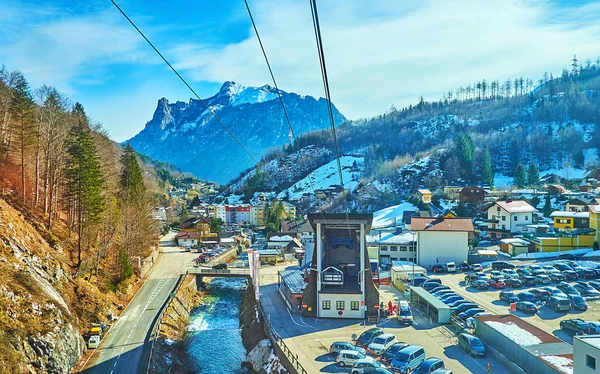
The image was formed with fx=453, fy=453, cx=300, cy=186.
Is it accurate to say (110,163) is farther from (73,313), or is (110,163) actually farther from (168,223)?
(168,223)

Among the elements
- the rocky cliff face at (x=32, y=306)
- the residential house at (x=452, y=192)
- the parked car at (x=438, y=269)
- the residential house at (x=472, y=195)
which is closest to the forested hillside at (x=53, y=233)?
the rocky cliff face at (x=32, y=306)

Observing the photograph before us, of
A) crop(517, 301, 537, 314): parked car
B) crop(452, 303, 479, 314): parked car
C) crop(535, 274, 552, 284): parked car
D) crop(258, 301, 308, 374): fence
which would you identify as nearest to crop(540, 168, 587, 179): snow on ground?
crop(535, 274, 552, 284): parked car

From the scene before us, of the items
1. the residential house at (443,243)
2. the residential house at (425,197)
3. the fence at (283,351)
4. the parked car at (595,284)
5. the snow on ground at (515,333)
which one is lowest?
the fence at (283,351)

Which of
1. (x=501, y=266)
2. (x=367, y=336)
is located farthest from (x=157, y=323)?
(x=501, y=266)

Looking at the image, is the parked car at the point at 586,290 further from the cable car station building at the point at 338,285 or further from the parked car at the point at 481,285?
the cable car station building at the point at 338,285

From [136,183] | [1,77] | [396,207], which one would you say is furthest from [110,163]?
[396,207]

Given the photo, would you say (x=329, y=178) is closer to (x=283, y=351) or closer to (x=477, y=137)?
(x=477, y=137)
